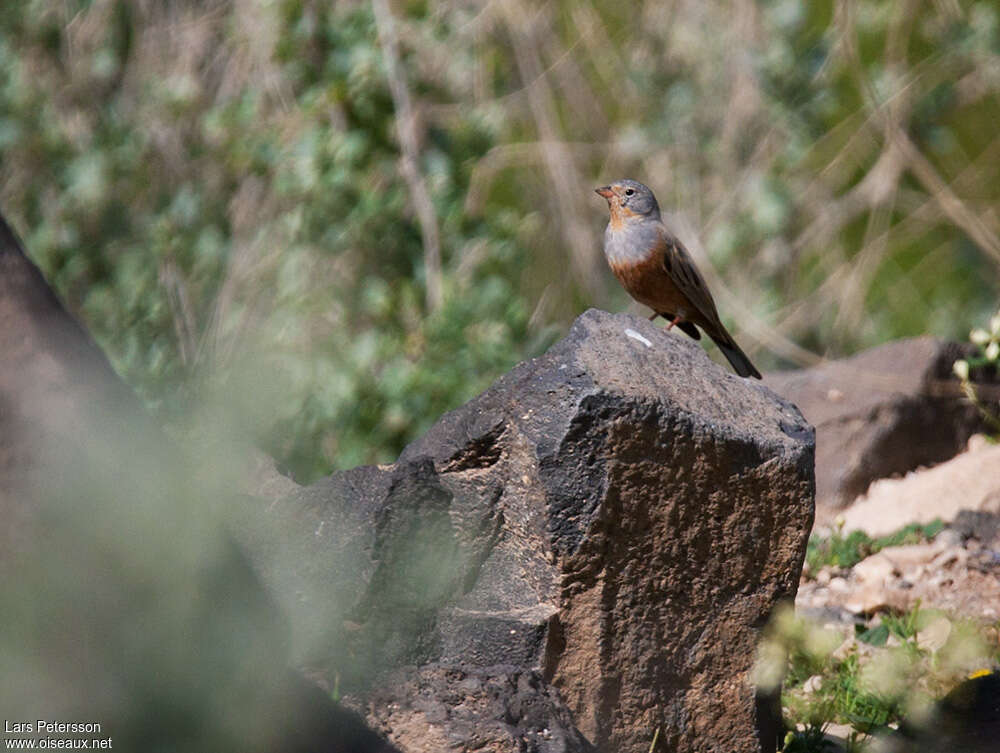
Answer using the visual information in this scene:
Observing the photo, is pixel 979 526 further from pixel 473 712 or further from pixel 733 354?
pixel 473 712

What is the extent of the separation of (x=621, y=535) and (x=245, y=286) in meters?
4.24

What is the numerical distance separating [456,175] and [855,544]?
279 centimetres

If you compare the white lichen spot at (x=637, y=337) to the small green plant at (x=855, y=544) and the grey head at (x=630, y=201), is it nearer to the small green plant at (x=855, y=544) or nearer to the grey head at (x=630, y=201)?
the grey head at (x=630, y=201)

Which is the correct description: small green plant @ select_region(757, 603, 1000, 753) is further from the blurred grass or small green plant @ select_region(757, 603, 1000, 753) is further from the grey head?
the blurred grass

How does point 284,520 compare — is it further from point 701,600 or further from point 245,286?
point 245,286

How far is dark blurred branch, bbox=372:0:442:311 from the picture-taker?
20.1 ft

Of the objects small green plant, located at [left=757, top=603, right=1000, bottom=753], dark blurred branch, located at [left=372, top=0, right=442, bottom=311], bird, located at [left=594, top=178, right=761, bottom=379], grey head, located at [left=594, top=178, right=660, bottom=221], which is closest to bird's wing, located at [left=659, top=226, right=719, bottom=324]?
bird, located at [left=594, top=178, right=761, bottom=379]

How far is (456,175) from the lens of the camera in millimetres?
6375

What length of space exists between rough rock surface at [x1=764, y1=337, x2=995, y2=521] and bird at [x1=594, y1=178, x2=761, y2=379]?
104cm

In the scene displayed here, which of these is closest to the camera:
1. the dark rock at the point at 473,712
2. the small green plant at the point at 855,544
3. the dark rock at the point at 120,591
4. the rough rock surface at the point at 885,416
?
the dark rock at the point at 120,591

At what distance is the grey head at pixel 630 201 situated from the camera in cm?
464

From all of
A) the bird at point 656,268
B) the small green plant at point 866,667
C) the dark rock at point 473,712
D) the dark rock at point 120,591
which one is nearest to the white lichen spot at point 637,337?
the small green plant at point 866,667

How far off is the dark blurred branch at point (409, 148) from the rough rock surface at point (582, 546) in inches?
131

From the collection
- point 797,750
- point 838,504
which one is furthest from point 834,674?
point 838,504
